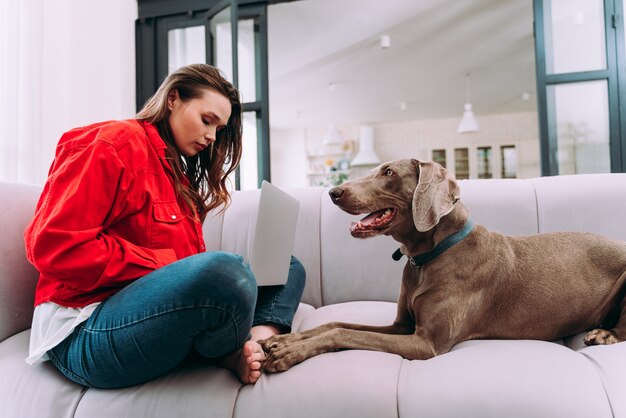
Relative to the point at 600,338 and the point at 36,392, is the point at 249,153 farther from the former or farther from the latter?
the point at 600,338

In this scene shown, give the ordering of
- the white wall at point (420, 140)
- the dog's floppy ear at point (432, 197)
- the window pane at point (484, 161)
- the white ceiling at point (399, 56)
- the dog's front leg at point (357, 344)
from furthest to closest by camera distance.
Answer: the window pane at point (484, 161)
the white wall at point (420, 140)
the white ceiling at point (399, 56)
the dog's floppy ear at point (432, 197)
the dog's front leg at point (357, 344)

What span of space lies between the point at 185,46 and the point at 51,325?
10.7 ft

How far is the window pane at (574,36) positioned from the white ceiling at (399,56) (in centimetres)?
108

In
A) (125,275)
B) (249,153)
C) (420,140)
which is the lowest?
(125,275)

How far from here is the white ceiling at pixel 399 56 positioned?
4309mm

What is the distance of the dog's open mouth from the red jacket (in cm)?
49

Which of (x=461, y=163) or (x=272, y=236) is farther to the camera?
(x=461, y=163)

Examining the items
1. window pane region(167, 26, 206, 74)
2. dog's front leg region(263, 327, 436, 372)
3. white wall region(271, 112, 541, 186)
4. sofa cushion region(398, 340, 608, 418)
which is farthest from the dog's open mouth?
white wall region(271, 112, 541, 186)

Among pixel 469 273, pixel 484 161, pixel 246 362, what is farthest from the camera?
pixel 484 161

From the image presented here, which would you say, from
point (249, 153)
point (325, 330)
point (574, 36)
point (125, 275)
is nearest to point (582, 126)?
point (574, 36)

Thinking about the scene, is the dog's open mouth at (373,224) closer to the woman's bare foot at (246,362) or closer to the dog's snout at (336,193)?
the dog's snout at (336,193)

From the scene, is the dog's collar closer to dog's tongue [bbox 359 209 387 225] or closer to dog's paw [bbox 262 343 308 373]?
dog's tongue [bbox 359 209 387 225]

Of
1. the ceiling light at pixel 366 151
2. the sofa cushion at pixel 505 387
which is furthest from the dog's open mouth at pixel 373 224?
the ceiling light at pixel 366 151

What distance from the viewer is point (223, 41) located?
354cm
